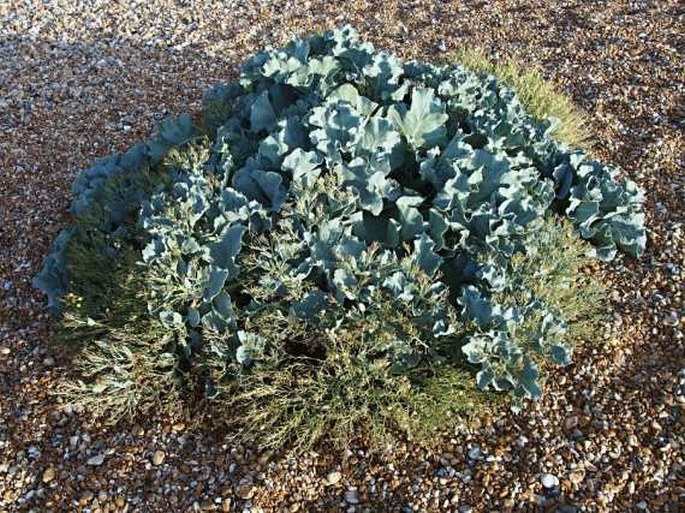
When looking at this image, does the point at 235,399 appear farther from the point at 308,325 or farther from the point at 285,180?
the point at 285,180

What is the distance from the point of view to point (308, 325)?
2.82 meters

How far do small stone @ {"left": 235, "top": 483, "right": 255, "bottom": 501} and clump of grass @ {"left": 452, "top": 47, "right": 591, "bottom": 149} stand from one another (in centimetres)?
239

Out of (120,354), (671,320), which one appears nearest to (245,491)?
(120,354)

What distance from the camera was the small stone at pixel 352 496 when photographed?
2609 mm

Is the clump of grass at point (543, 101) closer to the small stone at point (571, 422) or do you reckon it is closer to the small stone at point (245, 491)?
the small stone at point (571, 422)

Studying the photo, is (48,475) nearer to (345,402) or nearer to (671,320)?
(345,402)

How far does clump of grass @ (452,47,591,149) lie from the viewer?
4020mm

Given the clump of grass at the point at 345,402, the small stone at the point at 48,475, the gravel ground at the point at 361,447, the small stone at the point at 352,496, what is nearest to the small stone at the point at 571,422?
the gravel ground at the point at 361,447

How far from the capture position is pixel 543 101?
13.5 feet

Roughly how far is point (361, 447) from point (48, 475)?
1180 mm

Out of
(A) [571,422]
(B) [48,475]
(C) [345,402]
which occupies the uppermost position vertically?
(C) [345,402]

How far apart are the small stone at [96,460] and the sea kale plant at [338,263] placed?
203mm

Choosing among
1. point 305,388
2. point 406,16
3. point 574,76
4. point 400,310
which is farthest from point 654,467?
point 406,16

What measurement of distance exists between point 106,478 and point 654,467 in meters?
2.02
